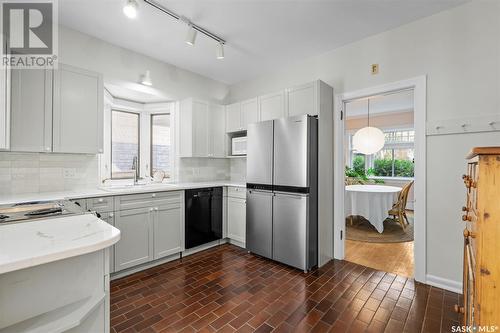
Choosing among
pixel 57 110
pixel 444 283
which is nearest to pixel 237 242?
pixel 444 283

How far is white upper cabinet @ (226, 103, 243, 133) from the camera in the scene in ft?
12.6

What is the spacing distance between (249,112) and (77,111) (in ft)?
7.23

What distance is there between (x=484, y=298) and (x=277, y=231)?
7.01ft

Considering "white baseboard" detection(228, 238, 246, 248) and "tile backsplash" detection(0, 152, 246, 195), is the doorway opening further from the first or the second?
"tile backsplash" detection(0, 152, 246, 195)

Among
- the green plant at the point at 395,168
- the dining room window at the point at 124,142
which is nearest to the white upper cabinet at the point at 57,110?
the dining room window at the point at 124,142

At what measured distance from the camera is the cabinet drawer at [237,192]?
11.2 ft

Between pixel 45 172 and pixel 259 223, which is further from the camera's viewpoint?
pixel 259 223

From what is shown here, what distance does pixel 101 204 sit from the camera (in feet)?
8.00

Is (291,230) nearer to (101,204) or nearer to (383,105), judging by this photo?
(101,204)

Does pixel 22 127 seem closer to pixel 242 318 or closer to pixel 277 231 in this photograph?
pixel 242 318

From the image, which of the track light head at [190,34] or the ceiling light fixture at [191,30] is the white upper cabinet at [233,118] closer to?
the ceiling light fixture at [191,30]

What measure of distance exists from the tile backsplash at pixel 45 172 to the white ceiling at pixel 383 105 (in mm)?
4878

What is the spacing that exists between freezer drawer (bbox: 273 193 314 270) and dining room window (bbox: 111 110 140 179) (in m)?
2.32

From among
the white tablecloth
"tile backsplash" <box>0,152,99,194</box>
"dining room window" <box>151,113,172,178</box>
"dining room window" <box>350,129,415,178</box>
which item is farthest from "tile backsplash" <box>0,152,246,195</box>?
"dining room window" <box>350,129,415,178</box>
